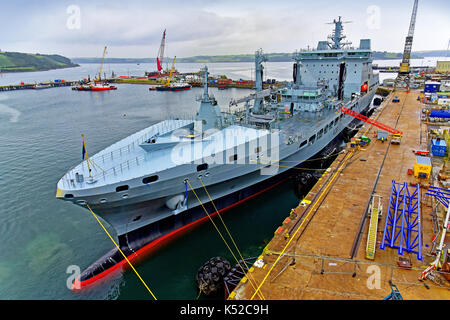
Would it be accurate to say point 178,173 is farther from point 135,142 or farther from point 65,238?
point 65,238

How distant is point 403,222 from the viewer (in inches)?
473

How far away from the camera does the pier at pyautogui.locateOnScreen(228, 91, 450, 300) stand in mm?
9297

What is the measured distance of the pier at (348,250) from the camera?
366 inches

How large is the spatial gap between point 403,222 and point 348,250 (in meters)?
2.97

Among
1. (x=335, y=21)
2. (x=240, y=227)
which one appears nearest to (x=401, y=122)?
(x=335, y=21)

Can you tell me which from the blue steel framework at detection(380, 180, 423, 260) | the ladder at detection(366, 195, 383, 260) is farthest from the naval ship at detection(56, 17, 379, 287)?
the blue steel framework at detection(380, 180, 423, 260)

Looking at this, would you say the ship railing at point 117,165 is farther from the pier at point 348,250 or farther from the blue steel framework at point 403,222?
the blue steel framework at point 403,222

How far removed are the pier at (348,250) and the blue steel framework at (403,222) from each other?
2.8 inches

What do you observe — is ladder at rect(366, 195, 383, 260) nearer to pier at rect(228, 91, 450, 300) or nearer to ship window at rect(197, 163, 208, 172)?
pier at rect(228, 91, 450, 300)

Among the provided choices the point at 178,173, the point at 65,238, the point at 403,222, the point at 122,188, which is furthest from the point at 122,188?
the point at 403,222

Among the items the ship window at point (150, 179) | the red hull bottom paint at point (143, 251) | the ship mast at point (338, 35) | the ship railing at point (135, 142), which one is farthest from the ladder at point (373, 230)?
the ship mast at point (338, 35)

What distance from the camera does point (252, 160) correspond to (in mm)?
18453
